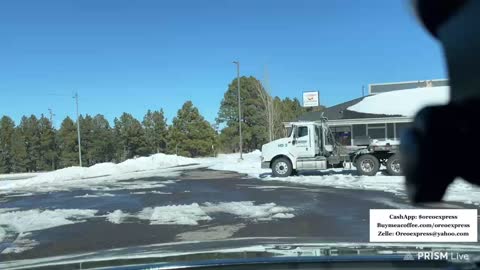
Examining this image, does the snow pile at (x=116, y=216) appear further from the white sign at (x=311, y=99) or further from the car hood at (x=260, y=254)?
the white sign at (x=311, y=99)

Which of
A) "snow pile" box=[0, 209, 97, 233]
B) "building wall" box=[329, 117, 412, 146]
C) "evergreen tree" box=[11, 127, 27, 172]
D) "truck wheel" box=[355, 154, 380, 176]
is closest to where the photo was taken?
"snow pile" box=[0, 209, 97, 233]

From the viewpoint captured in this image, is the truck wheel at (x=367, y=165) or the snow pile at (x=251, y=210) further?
the truck wheel at (x=367, y=165)

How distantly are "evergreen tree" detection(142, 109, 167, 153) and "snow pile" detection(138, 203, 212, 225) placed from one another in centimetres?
5531

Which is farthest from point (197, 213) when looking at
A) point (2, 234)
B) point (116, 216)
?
point (2, 234)

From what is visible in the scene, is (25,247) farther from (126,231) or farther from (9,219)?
(9,219)

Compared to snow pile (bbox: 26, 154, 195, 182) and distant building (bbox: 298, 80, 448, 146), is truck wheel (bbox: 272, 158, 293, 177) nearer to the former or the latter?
snow pile (bbox: 26, 154, 195, 182)

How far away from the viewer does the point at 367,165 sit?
80.2 feet

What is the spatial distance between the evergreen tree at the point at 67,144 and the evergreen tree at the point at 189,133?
1057 cm

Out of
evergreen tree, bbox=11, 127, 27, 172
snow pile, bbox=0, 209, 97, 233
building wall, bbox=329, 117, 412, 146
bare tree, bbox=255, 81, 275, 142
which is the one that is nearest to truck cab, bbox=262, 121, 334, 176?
snow pile, bbox=0, 209, 97, 233

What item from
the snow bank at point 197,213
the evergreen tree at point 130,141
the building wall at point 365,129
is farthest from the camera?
the evergreen tree at point 130,141

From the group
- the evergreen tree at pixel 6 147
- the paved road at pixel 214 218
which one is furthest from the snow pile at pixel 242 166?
the evergreen tree at pixel 6 147

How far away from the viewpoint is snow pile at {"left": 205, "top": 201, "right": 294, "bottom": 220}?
13.4 meters

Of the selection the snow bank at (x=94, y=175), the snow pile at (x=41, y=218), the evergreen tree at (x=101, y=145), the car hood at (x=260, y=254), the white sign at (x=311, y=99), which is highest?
the white sign at (x=311, y=99)

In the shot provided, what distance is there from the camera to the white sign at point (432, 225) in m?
4.41
